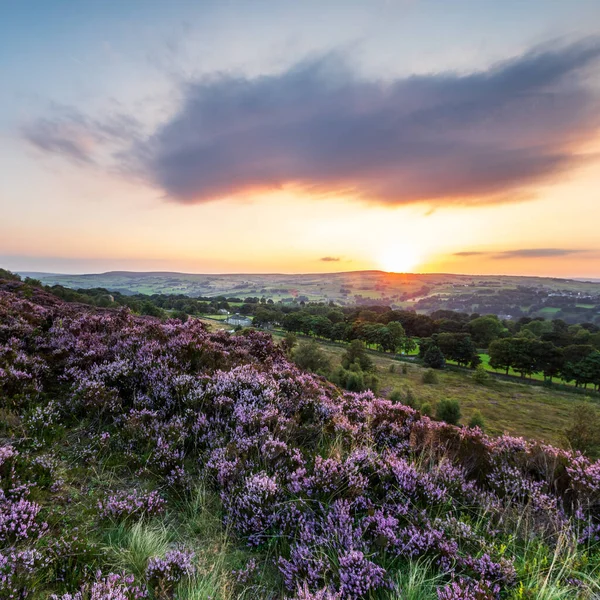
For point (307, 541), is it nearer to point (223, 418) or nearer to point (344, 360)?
point (223, 418)

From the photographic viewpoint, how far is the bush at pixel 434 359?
10544 centimetres

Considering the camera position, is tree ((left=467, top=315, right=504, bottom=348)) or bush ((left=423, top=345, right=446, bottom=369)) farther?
tree ((left=467, top=315, right=504, bottom=348))

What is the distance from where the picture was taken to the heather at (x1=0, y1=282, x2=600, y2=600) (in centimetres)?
243

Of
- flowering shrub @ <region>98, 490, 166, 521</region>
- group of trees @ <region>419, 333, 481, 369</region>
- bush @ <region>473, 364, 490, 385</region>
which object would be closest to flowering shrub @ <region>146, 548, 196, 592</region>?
flowering shrub @ <region>98, 490, 166, 521</region>

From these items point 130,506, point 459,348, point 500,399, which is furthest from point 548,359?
point 130,506

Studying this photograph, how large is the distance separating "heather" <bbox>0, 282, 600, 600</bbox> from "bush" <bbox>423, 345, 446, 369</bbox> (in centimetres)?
11033

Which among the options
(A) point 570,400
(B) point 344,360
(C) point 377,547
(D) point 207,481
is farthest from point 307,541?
(A) point 570,400

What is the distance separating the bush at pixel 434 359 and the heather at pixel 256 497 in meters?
110

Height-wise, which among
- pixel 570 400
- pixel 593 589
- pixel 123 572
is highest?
pixel 123 572

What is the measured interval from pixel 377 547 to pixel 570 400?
11016 cm

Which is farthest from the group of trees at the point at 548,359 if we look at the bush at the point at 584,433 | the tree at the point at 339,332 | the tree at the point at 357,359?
the tree at the point at 339,332

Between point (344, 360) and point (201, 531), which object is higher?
point (201, 531)

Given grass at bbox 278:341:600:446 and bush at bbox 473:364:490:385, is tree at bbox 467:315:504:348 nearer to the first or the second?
grass at bbox 278:341:600:446

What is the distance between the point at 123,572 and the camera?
238 centimetres
